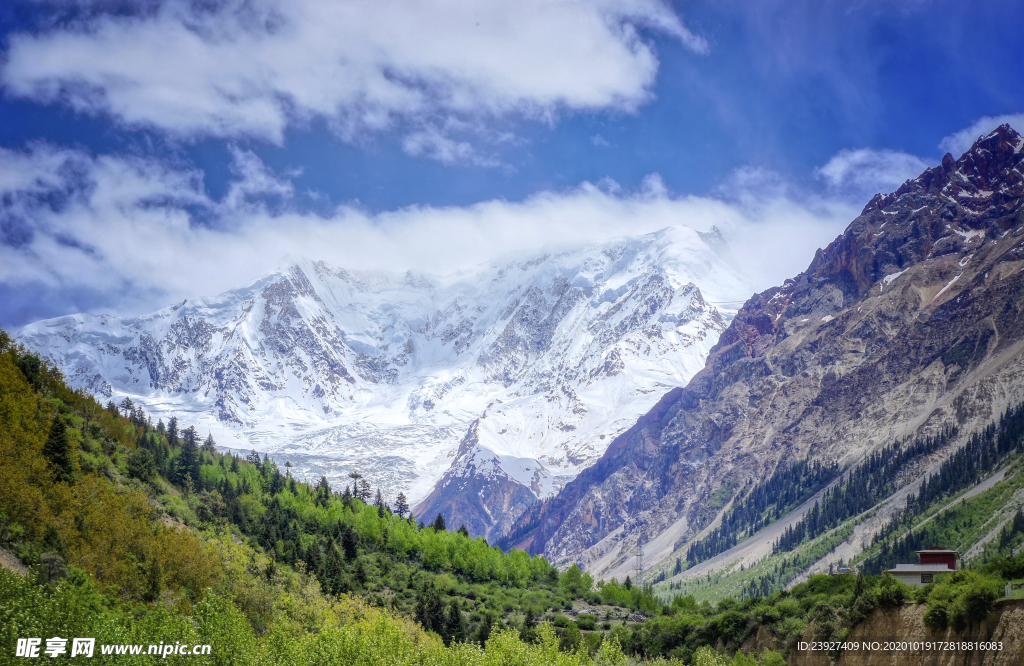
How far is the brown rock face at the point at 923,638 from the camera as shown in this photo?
1898 inches

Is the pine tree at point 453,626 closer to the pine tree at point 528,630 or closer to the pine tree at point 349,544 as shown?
the pine tree at point 528,630

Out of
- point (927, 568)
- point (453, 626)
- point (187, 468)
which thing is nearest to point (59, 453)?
point (453, 626)

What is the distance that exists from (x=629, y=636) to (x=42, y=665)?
71755 millimetres

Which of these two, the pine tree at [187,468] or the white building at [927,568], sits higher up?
the pine tree at [187,468]

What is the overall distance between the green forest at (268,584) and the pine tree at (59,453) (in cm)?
21

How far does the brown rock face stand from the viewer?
48219mm

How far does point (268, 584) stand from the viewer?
8188 centimetres

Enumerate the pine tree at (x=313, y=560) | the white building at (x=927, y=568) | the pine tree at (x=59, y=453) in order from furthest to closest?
the pine tree at (x=313, y=560), the white building at (x=927, y=568), the pine tree at (x=59, y=453)

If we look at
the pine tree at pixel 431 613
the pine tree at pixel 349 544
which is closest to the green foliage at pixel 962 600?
the pine tree at pixel 431 613

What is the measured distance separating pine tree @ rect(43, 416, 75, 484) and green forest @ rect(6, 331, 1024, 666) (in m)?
0.21

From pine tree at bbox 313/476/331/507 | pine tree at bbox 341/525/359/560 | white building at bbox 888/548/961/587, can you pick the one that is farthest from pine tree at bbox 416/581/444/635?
pine tree at bbox 313/476/331/507

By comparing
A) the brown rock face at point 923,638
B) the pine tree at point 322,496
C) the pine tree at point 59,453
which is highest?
the pine tree at point 59,453

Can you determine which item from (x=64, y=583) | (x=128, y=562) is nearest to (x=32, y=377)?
(x=128, y=562)

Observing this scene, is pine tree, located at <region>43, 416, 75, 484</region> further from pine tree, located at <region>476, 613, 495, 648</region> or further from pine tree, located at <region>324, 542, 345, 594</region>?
pine tree, located at <region>476, 613, 495, 648</region>
